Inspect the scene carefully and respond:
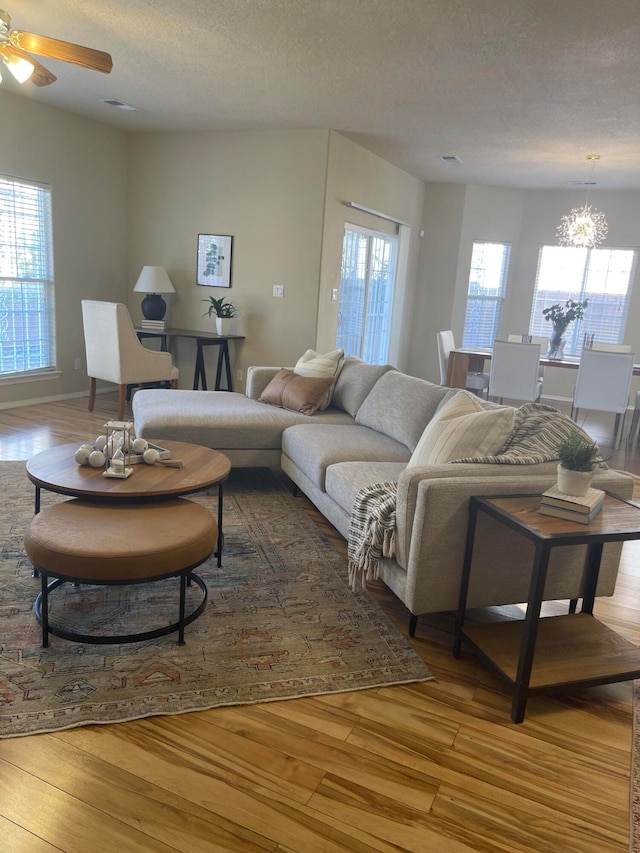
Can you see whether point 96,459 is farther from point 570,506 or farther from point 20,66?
point 20,66

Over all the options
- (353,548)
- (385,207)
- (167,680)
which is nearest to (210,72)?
(385,207)

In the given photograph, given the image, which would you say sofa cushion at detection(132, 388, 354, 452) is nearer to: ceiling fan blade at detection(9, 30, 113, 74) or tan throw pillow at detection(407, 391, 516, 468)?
tan throw pillow at detection(407, 391, 516, 468)

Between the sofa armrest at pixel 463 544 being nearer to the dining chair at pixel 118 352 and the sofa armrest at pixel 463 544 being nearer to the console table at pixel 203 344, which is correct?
the dining chair at pixel 118 352

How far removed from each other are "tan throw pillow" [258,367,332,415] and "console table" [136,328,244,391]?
1.90m

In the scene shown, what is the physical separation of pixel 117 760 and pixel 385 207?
6517 millimetres

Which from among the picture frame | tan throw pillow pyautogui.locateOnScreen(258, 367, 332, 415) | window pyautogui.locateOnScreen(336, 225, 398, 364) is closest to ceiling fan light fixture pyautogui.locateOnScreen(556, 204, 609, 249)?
window pyautogui.locateOnScreen(336, 225, 398, 364)

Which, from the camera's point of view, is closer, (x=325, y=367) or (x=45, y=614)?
(x=45, y=614)

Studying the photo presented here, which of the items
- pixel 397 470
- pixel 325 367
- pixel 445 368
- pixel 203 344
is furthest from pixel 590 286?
pixel 397 470

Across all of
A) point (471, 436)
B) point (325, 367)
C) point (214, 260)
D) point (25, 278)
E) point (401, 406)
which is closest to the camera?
point (471, 436)

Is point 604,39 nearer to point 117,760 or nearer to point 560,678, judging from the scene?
point 560,678

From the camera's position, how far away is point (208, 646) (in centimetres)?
219

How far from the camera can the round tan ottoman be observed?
6.54ft

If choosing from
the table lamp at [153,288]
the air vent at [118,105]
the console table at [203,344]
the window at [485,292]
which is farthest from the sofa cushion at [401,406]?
the window at [485,292]

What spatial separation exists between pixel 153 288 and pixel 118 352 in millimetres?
1187
